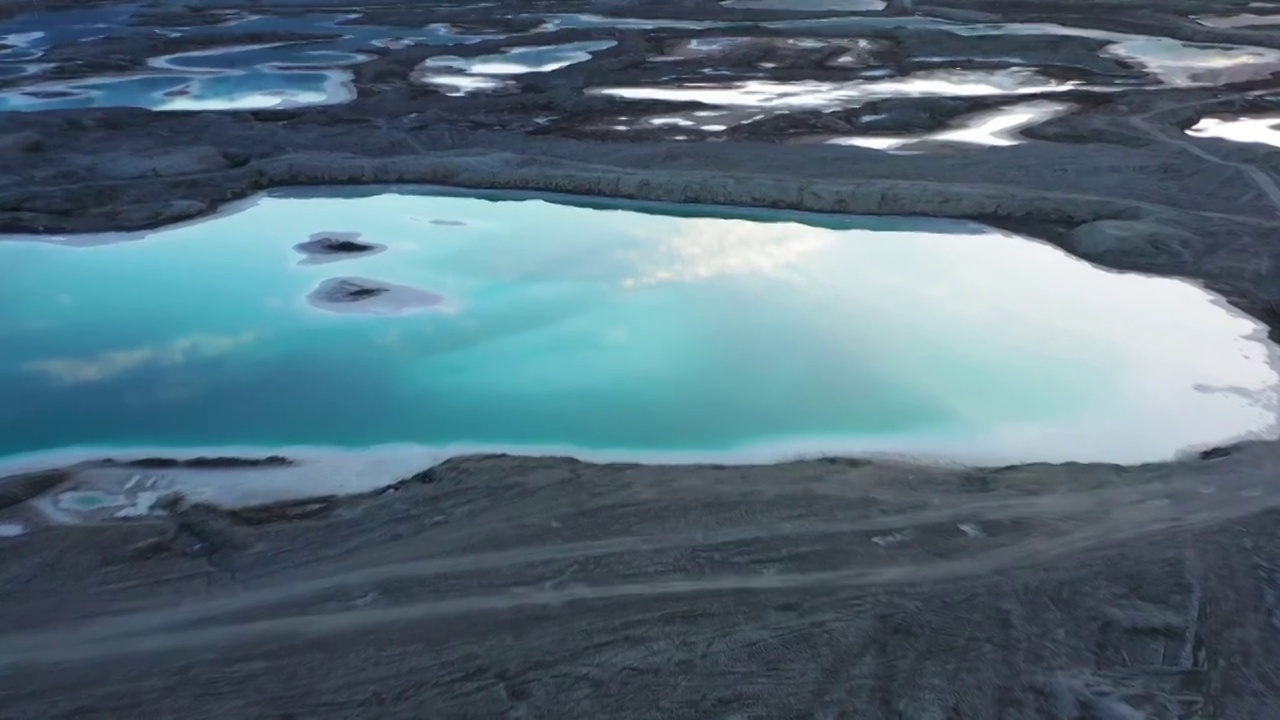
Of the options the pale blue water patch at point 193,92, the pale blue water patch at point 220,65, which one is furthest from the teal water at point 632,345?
the pale blue water patch at point 220,65

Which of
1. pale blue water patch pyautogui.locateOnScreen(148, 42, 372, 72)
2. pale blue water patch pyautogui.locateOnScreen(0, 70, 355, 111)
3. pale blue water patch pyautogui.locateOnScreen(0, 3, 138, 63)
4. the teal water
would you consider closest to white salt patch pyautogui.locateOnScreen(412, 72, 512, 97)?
pale blue water patch pyautogui.locateOnScreen(0, 70, 355, 111)

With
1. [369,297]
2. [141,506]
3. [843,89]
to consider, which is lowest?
[141,506]

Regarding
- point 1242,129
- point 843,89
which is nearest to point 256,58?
point 843,89

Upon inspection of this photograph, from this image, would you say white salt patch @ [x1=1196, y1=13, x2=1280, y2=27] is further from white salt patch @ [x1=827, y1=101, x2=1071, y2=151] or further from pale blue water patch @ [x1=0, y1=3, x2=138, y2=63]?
pale blue water patch @ [x1=0, y1=3, x2=138, y2=63]

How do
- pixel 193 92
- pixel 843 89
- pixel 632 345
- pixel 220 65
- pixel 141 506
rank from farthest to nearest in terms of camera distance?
pixel 220 65
pixel 193 92
pixel 843 89
pixel 632 345
pixel 141 506

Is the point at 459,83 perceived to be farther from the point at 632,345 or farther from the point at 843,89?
the point at 632,345

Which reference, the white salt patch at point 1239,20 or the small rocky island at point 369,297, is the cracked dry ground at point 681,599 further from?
the white salt patch at point 1239,20

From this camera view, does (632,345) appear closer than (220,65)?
Yes

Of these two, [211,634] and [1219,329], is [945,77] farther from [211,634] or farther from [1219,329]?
[211,634]
